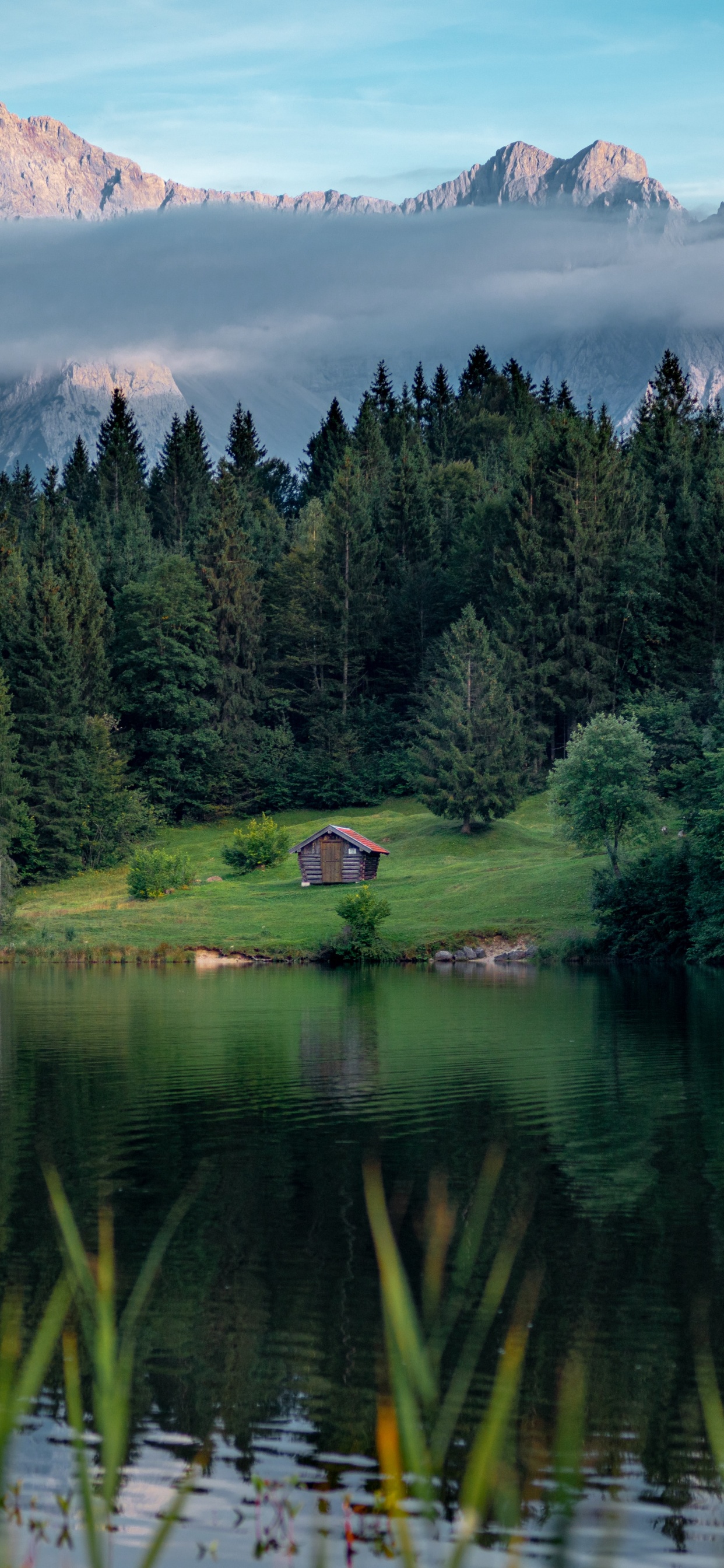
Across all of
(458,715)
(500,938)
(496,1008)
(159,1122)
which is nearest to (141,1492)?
(159,1122)

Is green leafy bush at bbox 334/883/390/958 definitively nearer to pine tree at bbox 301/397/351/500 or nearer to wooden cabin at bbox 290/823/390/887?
wooden cabin at bbox 290/823/390/887

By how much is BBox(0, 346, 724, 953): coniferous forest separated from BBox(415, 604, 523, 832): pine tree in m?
0.24

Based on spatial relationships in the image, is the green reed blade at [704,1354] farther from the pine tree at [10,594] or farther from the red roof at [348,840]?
the pine tree at [10,594]

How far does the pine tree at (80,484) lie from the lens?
471 feet

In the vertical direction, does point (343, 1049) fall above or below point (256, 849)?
below

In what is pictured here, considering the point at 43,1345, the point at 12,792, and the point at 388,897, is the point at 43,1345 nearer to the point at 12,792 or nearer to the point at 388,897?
the point at 388,897

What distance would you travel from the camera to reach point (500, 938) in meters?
62.7

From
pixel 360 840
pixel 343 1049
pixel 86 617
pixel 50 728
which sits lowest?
pixel 343 1049

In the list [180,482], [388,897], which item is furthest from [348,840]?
[180,482]

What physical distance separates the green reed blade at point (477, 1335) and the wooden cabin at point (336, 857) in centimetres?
5756

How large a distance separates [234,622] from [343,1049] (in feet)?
280

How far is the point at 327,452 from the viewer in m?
146

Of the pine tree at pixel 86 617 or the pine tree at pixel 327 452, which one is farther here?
the pine tree at pixel 327 452

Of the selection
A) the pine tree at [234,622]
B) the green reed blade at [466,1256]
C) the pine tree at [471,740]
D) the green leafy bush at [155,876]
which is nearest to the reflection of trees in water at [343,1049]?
the green reed blade at [466,1256]
